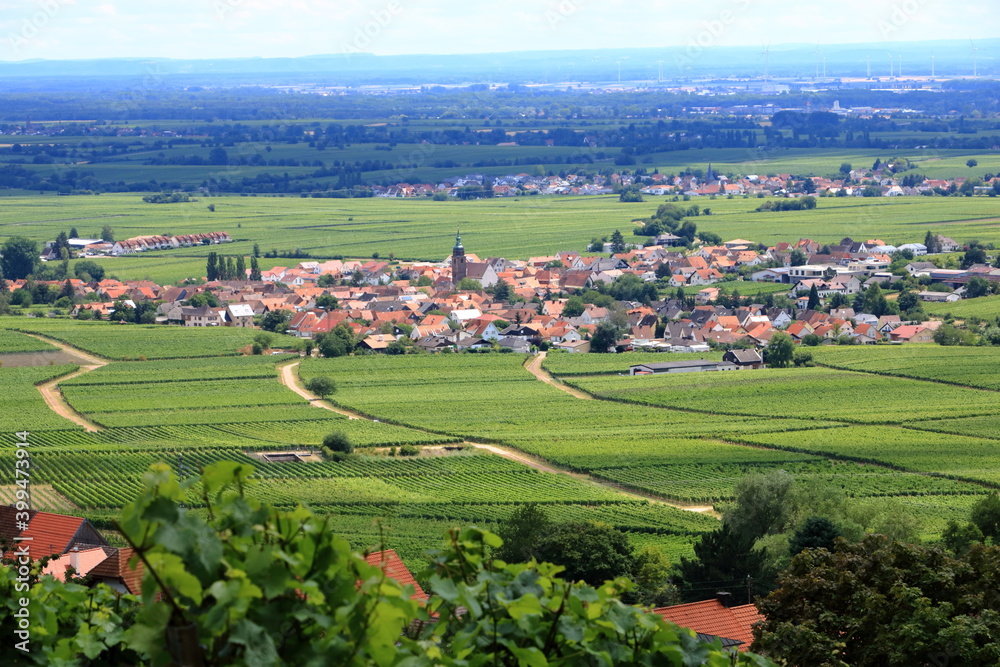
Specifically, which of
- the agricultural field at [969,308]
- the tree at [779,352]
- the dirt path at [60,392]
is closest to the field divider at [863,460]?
the tree at [779,352]

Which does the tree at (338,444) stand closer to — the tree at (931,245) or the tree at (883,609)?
the tree at (883,609)

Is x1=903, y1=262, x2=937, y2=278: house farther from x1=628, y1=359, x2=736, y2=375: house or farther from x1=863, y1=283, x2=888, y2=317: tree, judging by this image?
x1=628, y1=359, x2=736, y2=375: house

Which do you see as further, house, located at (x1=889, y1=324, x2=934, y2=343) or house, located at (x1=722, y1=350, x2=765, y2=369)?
house, located at (x1=889, y1=324, x2=934, y2=343)

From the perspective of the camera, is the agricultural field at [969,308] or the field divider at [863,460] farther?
the agricultural field at [969,308]

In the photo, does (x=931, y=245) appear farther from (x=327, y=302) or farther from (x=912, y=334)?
(x=327, y=302)

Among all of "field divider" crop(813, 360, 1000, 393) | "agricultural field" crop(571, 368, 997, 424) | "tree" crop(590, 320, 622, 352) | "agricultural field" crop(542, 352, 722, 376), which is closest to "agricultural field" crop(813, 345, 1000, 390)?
"field divider" crop(813, 360, 1000, 393)
